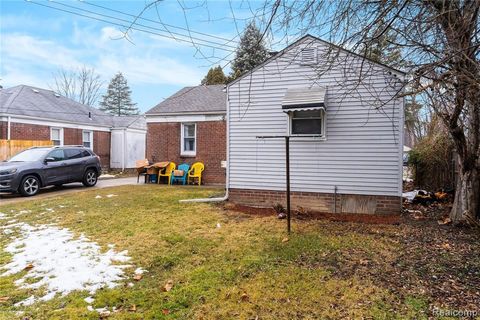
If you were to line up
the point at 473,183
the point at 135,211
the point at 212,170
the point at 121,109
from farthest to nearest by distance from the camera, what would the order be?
the point at 121,109, the point at 212,170, the point at 135,211, the point at 473,183

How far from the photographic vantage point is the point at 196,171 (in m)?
14.2

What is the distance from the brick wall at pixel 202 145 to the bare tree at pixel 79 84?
28.2 metres

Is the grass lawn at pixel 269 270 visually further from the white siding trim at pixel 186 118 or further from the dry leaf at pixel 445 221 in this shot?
the white siding trim at pixel 186 118

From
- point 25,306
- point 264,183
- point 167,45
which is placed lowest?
point 25,306

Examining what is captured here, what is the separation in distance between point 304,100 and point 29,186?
9826 mm

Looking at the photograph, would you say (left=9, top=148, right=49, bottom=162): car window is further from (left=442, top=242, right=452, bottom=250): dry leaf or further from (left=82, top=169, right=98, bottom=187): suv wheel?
(left=442, top=242, right=452, bottom=250): dry leaf

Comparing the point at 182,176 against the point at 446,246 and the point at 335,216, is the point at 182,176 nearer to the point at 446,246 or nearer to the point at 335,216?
the point at 335,216

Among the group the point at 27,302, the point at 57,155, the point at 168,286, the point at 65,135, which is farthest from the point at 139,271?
the point at 65,135

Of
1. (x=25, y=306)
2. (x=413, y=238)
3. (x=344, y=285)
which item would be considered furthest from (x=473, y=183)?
(x=25, y=306)

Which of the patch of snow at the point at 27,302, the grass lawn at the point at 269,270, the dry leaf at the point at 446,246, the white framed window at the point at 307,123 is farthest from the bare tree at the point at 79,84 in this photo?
the dry leaf at the point at 446,246

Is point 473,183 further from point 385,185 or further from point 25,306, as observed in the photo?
point 25,306

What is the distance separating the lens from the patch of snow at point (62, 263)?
149 inches

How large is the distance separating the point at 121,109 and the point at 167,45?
48.3 m

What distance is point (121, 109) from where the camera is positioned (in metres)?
49.8
